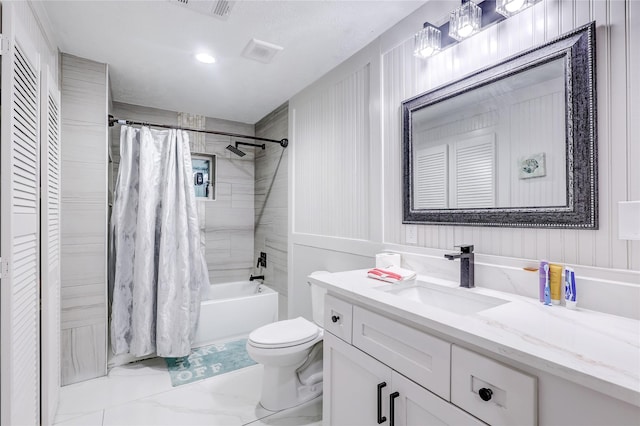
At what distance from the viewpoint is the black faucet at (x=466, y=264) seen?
4.41 feet

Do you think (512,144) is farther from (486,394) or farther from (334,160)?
(334,160)

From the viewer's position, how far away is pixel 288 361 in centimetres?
185

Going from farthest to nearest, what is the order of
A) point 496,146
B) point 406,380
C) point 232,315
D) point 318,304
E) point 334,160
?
point 232,315 < point 334,160 < point 318,304 < point 496,146 < point 406,380

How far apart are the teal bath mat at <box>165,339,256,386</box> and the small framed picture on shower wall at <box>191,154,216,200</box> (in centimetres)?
162

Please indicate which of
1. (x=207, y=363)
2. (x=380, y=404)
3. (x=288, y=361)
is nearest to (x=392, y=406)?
(x=380, y=404)

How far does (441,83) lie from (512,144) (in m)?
0.51

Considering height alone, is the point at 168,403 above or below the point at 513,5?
below

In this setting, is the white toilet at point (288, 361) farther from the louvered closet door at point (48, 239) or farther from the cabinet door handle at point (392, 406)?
the louvered closet door at point (48, 239)

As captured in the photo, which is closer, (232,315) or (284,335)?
(284,335)

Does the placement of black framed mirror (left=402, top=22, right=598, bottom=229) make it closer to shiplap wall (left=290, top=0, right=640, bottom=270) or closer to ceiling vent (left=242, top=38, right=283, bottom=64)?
shiplap wall (left=290, top=0, right=640, bottom=270)

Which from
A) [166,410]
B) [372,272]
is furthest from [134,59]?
[166,410]

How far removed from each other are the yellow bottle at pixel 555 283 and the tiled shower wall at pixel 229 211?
309 centimetres

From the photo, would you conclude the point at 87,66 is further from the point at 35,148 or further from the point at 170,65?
the point at 35,148

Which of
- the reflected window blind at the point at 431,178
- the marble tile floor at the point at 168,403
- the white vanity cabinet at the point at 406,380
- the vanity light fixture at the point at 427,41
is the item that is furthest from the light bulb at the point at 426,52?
the marble tile floor at the point at 168,403
